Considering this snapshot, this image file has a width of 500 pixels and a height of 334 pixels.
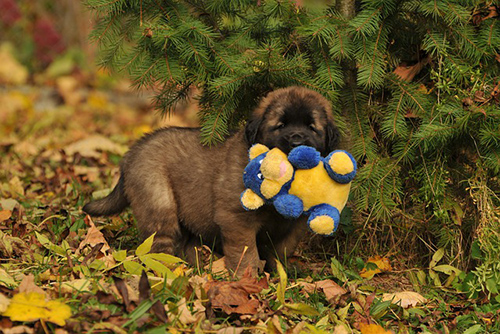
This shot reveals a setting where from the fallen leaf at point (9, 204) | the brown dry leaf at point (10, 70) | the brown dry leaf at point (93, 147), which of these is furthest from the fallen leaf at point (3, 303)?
the brown dry leaf at point (10, 70)

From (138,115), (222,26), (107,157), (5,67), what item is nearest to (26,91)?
(5,67)

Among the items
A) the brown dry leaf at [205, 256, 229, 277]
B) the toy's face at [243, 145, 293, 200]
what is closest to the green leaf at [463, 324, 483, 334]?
the toy's face at [243, 145, 293, 200]

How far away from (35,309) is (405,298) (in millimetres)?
1923

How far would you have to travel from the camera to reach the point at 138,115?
376 inches

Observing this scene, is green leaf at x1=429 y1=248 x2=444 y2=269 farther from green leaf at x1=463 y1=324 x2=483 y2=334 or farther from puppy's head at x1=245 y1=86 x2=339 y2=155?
puppy's head at x1=245 y1=86 x2=339 y2=155

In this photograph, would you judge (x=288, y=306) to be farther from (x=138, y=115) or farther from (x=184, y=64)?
(x=138, y=115)

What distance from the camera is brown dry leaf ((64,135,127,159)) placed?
6.03 metres

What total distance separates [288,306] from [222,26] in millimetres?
1953

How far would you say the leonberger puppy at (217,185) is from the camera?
3340 mm

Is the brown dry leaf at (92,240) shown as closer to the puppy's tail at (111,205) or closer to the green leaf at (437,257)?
the puppy's tail at (111,205)

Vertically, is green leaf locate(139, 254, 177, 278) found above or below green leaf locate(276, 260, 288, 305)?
above

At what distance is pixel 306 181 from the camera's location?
9.78 feet

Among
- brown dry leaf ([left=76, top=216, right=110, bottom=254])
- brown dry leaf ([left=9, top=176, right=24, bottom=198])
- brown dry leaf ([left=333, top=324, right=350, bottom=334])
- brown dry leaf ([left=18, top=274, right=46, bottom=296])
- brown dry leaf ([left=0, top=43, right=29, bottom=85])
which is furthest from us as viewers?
brown dry leaf ([left=0, top=43, right=29, bottom=85])

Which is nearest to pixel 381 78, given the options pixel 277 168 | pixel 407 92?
pixel 407 92
